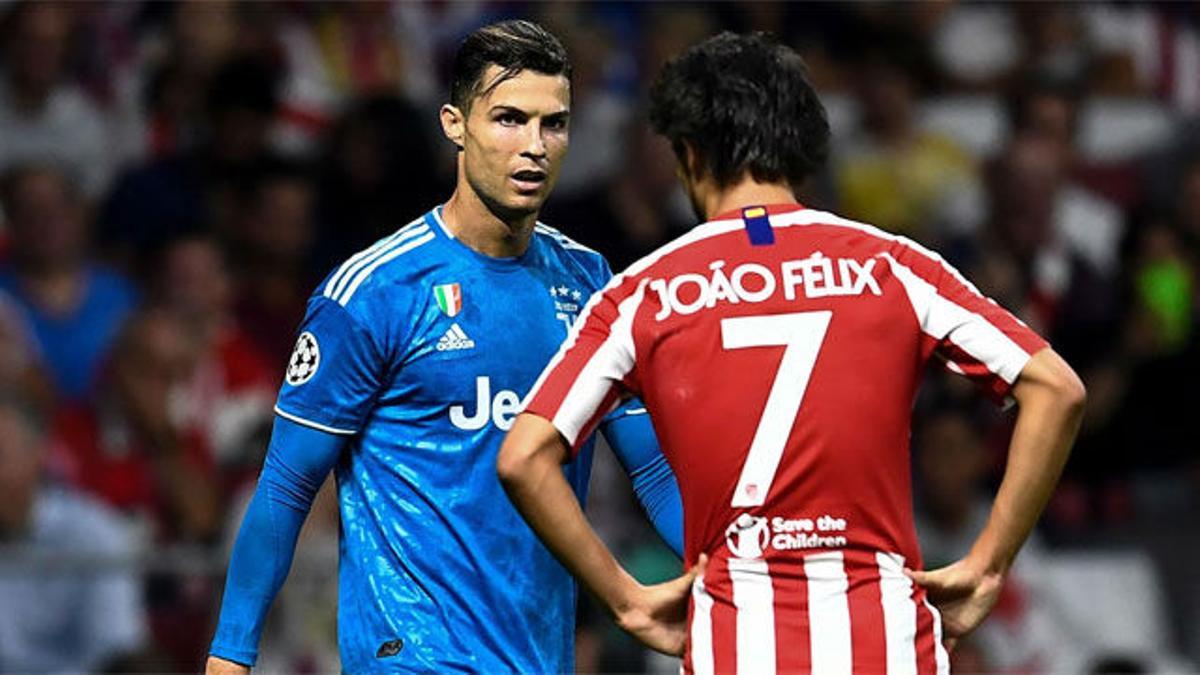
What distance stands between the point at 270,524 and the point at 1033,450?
5.58ft

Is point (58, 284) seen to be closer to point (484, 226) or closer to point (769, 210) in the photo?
point (484, 226)

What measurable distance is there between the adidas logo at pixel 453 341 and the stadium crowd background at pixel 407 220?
120 inches

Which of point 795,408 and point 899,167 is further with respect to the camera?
point 899,167

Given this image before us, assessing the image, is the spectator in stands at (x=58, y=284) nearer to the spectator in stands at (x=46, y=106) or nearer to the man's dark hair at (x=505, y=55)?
the spectator in stands at (x=46, y=106)

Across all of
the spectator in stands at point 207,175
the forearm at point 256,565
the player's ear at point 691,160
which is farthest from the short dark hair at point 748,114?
the spectator in stands at point 207,175

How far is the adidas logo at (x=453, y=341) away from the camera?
4.64m

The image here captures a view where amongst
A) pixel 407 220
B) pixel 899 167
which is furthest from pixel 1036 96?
pixel 407 220

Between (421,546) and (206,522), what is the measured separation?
4.05 metres

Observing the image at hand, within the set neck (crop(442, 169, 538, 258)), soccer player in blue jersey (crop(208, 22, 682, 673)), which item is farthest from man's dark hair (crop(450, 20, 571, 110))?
neck (crop(442, 169, 538, 258))

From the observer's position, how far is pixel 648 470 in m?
4.84

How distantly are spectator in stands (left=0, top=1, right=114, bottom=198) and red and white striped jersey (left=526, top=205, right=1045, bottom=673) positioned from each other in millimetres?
6040

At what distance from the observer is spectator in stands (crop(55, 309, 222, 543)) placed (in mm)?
8531

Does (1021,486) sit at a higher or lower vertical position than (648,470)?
higher

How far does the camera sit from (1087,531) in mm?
9562
